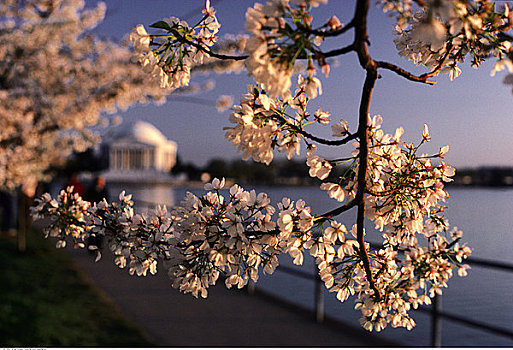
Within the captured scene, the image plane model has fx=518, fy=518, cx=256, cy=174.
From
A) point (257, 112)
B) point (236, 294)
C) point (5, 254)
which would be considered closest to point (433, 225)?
point (257, 112)

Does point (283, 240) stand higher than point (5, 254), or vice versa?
point (283, 240)

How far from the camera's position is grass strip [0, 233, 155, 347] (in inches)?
234

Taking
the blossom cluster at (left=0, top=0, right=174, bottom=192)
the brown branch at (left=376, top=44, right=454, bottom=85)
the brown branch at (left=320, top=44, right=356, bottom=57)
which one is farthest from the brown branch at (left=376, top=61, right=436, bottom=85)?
the blossom cluster at (left=0, top=0, right=174, bottom=192)

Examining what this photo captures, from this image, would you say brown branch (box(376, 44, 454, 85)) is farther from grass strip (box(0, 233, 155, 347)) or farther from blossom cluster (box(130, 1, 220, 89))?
grass strip (box(0, 233, 155, 347))

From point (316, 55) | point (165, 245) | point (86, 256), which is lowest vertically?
point (86, 256)

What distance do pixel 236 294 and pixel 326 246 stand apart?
7293 mm

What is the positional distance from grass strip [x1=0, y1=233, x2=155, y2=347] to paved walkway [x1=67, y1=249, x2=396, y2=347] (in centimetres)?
30

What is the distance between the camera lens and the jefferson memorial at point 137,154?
86.5 meters

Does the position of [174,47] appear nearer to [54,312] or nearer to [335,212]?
[335,212]

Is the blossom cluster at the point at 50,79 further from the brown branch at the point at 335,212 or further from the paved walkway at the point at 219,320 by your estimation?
the brown branch at the point at 335,212

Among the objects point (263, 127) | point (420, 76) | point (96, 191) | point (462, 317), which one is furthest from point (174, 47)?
point (96, 191)

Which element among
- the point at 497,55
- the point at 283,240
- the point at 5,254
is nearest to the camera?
the point at 497,55

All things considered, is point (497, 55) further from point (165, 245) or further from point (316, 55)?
point (165, 245)

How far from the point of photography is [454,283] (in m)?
17.6
